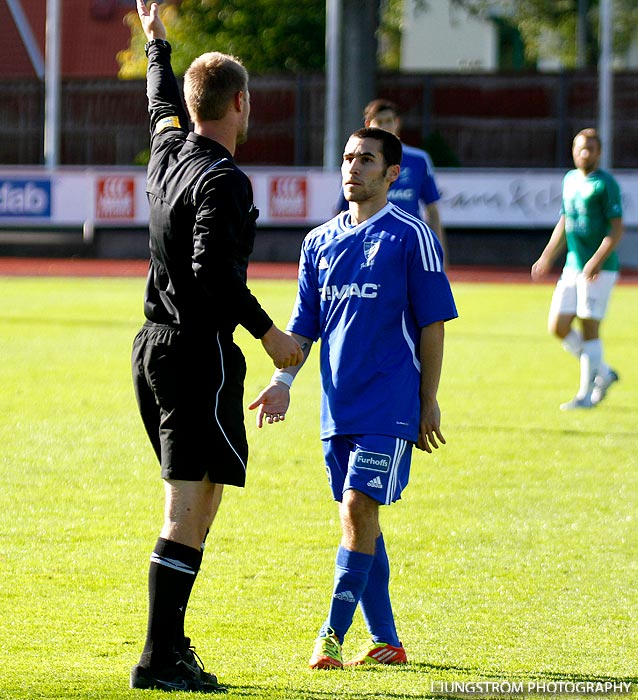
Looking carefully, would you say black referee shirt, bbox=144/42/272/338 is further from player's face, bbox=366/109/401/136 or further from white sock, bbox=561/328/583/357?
white sock, bbox=561/328/583/357

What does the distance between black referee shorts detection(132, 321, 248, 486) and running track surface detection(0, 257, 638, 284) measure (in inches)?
906

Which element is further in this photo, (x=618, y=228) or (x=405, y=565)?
(x=618, y=228)

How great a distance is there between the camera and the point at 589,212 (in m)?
11.6

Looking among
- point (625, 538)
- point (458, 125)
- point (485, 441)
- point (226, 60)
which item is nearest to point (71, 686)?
point (226, 60)

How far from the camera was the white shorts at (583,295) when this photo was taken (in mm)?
11531

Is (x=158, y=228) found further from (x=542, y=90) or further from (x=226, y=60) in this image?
(x=542, y=90)

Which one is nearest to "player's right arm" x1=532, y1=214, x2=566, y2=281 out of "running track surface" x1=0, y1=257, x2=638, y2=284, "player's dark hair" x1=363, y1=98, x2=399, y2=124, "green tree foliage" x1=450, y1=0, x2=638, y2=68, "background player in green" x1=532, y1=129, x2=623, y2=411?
"background player in green" x1=532, y1=129, x2=623, y2=411

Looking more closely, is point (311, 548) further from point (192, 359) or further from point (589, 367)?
point (589, 367)

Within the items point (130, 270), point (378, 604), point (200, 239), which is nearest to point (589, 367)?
point (378, 604)

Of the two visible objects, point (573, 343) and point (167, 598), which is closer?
point (167, 598)

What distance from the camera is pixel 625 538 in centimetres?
717

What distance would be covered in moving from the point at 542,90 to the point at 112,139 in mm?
11893

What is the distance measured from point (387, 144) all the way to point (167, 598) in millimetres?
1927

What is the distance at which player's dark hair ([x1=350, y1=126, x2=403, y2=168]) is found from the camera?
17.3 feet
